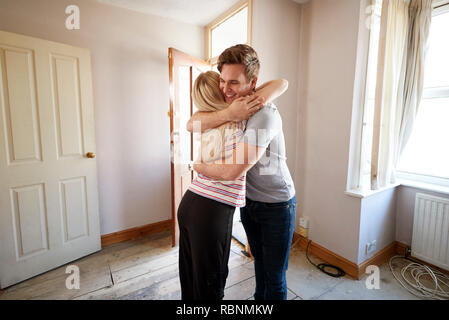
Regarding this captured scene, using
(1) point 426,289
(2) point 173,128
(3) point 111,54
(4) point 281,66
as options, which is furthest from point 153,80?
(1) point 426,289

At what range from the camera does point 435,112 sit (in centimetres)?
212

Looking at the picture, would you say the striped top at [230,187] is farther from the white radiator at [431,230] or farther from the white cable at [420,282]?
the white radiator at [431,230]

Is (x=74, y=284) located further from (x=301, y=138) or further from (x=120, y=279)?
(x=301, y=138)

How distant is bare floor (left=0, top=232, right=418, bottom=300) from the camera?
170 cm

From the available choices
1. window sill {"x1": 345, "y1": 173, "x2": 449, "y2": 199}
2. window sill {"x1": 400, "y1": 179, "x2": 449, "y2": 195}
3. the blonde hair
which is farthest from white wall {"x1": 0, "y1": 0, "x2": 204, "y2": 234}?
window sill {"x1": 400, "y1": 179, "x2": 449, "y2": 195}

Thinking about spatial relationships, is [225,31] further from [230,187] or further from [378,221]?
[378,221]

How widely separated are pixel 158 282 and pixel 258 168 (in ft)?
4.75

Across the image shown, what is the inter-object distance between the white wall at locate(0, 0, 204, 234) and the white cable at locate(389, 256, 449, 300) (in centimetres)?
244

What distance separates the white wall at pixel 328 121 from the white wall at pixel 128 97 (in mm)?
1388

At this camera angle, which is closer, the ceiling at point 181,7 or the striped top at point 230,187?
the striped top at point 230,187

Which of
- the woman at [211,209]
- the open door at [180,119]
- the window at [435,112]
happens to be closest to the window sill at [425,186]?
the window at [435,112]

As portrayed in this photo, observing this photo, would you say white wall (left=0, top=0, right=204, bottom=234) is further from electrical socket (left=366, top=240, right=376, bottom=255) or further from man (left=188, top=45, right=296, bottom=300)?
electrical socket (left=366, top=240, right=376, bottom=255)

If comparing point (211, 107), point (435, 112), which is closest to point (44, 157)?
point (211, 107)

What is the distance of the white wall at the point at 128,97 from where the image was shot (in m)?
2.16
